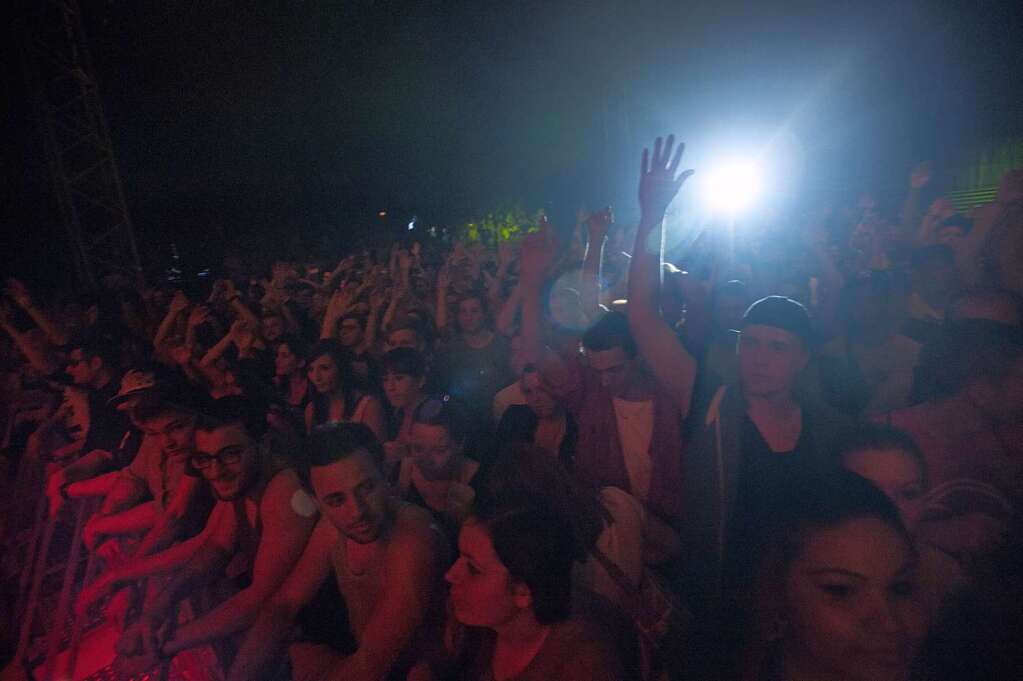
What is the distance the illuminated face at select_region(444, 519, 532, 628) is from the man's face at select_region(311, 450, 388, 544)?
1.34ft

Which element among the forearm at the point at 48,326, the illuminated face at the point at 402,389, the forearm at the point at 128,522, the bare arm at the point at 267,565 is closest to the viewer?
the bare arm at the point at 267,565

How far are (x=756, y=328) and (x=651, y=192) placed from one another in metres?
0.65

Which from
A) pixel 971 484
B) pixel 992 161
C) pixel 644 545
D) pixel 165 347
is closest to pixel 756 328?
pixel 971 484

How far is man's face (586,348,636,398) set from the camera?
7.06 ft

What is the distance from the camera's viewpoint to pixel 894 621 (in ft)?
4.77

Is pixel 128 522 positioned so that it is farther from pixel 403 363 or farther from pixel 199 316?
pixel 199 316

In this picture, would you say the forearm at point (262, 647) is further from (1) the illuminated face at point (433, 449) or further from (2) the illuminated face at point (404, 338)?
(2) the illuminated face at point (404, 338)

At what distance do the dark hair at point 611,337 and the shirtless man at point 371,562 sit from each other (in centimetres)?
93

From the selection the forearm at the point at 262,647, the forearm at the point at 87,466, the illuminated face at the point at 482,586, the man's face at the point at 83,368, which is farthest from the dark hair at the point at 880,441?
the man's face at the point at 83,368

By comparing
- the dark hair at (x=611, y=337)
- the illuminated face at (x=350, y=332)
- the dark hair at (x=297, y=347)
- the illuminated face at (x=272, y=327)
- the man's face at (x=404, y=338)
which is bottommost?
the illuminated face at (x=272, y=327)

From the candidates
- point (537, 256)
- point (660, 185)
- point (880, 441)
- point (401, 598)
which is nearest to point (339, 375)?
point (537, 256)

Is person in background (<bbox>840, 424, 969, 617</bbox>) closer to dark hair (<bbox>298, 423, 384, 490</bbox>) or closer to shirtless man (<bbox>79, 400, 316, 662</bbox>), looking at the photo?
dark hair (<bbox>298, 423, 384, 490</bbox>)

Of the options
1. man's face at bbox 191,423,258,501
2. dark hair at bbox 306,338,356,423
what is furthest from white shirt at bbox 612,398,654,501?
man's face at bbox 191,423,258,501

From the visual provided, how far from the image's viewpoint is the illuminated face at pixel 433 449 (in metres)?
2.33
